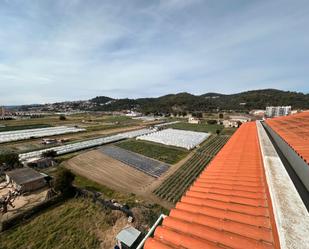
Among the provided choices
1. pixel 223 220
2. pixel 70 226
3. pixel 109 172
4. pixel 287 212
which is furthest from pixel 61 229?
pixel 287 212

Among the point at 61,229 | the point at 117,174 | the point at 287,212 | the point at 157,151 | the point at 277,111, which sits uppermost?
the point at 287,212

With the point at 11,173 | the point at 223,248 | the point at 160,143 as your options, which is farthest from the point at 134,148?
the point at 223,248

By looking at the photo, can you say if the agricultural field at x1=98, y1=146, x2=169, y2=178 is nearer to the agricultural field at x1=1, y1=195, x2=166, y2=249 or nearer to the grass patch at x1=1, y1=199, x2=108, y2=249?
the agricultural field at x1=1, y1=195, x2=166, y2=249

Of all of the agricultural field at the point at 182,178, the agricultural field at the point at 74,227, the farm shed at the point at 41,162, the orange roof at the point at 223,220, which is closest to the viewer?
the orange roof at the point at 223,220

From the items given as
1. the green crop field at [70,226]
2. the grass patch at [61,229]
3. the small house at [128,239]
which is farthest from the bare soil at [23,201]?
the small house at [128,239]

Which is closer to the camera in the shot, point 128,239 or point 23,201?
point 128,239

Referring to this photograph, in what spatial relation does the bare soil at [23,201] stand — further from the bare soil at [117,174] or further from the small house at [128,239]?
the small house at [128,239]

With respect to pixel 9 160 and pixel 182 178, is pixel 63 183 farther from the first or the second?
pixel 182 178

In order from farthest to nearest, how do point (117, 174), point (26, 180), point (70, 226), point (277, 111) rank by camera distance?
point (277, 111), point (117, 174), point (26, 180), point (70, 226)
